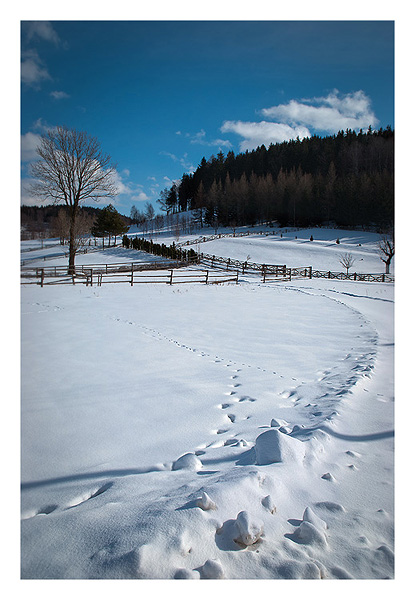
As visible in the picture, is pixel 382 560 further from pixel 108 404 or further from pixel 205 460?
pixel 108 404

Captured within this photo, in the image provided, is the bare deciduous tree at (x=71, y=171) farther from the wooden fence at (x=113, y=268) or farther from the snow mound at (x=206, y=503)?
the snow mound at (x=206, y=503)

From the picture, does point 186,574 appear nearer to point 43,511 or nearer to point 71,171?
point 43,511

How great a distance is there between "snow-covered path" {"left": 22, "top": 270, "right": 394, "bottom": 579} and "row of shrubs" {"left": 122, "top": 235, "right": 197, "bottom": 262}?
2421 centimetres

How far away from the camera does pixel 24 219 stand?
2.17m

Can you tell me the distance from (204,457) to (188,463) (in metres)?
0.15

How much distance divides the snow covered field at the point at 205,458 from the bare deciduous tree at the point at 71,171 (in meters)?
1.01

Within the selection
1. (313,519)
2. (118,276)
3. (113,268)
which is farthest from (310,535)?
(113,268)

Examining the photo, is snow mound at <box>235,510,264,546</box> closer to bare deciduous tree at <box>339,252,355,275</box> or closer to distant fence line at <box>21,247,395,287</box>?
distant fence line at <box>21,247,395,287</box>

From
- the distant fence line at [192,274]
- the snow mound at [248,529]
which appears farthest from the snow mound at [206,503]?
the distant fence line at [192,274]

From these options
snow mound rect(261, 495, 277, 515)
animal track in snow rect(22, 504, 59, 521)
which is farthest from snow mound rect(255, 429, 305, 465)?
animal track in snow rect(22, 504, 59, 521)

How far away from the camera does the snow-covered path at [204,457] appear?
1146mm

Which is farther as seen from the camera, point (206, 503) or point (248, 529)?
point (206, 503)

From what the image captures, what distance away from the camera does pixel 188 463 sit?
6.41ft

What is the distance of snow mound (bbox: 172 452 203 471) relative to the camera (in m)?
1.91
